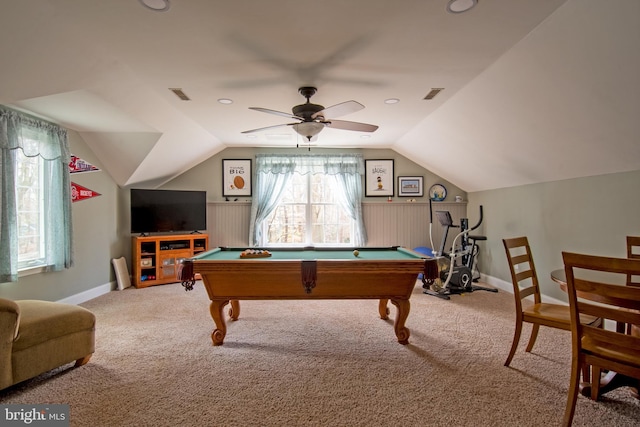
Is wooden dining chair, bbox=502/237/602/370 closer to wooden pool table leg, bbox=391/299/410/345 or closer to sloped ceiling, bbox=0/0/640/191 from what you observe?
wooden pool table leg, bbox=391/299/410/345

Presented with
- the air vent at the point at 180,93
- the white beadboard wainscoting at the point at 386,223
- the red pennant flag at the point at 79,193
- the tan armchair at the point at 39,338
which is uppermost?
the air vent at the point at 180,93

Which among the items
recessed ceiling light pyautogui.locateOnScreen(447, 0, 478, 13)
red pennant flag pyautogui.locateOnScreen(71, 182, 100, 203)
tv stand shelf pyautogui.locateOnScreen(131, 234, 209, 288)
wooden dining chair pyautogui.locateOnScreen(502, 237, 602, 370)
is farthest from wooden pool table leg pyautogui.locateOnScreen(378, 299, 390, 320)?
red pennant flag pyautogui.locateOnScreen(71, 182, 100, 203)

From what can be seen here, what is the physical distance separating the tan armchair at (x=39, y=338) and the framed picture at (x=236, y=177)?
366 cm

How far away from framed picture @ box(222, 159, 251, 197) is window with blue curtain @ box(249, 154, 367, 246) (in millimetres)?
192

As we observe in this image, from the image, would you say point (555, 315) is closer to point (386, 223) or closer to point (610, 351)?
point (610, 351)

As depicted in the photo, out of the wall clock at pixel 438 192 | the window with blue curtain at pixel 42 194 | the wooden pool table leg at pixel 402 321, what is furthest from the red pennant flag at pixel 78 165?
the wall clock at pixel 438 192

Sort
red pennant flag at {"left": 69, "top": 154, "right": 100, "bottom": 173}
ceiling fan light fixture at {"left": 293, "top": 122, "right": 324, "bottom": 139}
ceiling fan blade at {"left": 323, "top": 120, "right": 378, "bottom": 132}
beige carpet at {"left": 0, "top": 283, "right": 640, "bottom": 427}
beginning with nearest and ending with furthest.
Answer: beige carpet at {"left": 0, "top": 283, "right": 640, "bottom": 427}
ceiling fan light fixture at {"left": 293, "top": 122, "right": 324, "bottom": 139}
ceiling fan blade at {"left": 323, "top": 120, "right": 378, "bottom": 132}
red pennant flag at {"left": 69, "top": 154, "right": 100, "bottom": 173}

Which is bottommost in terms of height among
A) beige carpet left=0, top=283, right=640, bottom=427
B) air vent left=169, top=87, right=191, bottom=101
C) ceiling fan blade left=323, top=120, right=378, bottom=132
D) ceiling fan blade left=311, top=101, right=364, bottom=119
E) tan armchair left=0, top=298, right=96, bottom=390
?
beige carpet left=0, top=283, right=640, bottom=427

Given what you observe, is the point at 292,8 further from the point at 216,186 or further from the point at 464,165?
the point at 216,186

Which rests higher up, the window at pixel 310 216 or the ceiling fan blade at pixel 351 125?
the ceiling fan blade at pixel 351 125

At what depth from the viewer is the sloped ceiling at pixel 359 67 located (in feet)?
6.51

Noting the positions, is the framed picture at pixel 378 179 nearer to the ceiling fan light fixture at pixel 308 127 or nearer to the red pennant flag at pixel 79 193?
the ceiling fan light fixture at pixel 308 127

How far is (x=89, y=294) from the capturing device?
4.31m

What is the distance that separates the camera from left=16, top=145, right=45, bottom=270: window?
11.4ft
